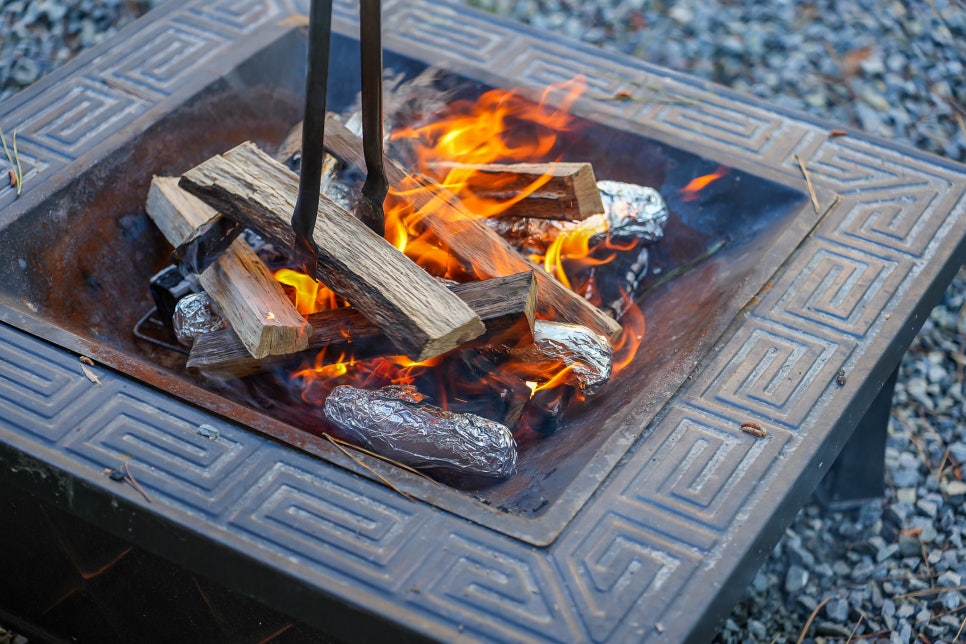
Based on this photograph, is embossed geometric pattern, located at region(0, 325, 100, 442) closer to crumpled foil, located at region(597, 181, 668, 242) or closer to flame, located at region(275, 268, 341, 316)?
flame, located at region(275, 268, 341, 316)

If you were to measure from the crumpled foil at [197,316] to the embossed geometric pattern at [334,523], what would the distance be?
0.60m

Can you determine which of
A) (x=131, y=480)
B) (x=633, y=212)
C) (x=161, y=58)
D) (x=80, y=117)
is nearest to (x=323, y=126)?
(x=131, y=480)

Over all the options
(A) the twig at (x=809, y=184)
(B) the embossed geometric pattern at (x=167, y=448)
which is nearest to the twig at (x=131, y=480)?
(B) the embossed geometric pattern at (x=167, y=448)

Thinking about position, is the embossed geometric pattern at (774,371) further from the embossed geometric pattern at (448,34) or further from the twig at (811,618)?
the embossed geometric pattern at (448,34)

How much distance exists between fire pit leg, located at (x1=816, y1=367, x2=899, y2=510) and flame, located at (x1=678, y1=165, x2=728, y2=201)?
76cm

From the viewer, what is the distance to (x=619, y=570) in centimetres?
190

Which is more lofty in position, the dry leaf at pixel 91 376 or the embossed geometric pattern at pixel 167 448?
the dry leaf at pixel 91 376

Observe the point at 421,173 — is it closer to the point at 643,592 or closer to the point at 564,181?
the point at 564,181

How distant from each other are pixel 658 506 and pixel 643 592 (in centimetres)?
21

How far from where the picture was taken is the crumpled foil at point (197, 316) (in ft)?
8.23

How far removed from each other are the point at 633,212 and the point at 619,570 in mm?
1189

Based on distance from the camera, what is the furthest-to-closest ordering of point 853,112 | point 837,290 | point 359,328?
point 853,112, point 837,290, point 359,328

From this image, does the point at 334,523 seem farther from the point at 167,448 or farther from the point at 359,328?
the point at 359,328

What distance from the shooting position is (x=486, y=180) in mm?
2725
